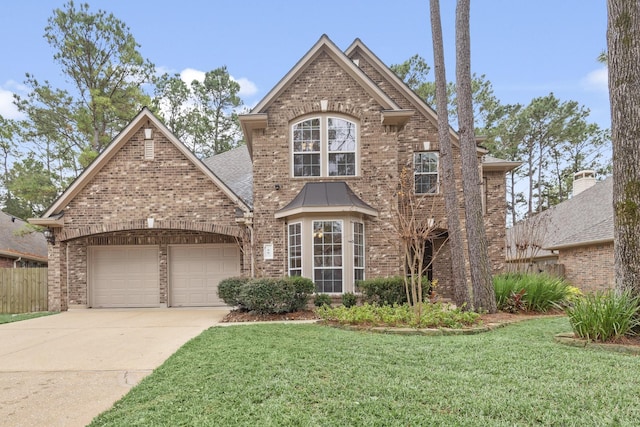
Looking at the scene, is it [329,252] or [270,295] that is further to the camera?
[329,252]

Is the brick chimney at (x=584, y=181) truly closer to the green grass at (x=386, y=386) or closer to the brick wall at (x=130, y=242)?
the brick wall at (x=130, y=242)

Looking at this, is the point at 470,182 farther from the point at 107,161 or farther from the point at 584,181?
the point at 584,181

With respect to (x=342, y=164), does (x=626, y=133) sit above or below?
below

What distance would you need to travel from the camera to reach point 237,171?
16.5 metres

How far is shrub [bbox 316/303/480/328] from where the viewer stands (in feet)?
23.9

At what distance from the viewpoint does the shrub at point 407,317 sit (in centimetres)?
730

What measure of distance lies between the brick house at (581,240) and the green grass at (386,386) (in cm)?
817

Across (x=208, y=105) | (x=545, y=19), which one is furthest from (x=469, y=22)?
(x=208, y=105)

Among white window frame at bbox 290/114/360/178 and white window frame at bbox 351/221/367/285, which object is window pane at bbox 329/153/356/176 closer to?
white window frame at bbox 290/114/360/178

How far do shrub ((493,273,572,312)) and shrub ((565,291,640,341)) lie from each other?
3.60 m

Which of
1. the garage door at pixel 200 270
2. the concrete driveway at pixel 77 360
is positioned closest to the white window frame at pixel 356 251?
the concrete driveway at pixel 77 360

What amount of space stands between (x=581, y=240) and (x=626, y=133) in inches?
436

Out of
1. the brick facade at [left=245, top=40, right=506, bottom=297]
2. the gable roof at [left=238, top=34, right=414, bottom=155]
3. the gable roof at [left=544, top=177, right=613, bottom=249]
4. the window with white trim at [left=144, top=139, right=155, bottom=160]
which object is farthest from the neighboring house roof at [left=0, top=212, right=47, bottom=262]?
the gable roof at [left=544, top=177, right=613, bottom=249]

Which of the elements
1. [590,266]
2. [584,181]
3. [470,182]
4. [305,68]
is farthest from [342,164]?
[584,181]
